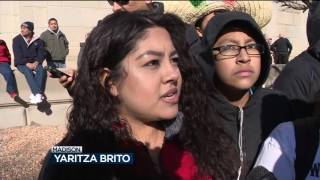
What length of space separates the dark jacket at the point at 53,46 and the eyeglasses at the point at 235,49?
935 centimetres

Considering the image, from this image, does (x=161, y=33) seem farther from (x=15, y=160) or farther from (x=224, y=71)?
(x=15, y=160)

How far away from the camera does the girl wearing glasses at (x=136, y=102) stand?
1.97 m

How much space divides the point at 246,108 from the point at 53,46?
31.9ft

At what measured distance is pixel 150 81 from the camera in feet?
6.48

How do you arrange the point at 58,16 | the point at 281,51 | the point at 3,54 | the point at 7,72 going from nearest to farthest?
1. the point at 7,72
2. the point at 3,54
3. the point at 58,16
4. the point at 281,51

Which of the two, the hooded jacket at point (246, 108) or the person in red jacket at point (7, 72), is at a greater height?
the hooded jacket at point (246, 108)

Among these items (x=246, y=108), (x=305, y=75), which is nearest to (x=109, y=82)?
(x=246, y=108)

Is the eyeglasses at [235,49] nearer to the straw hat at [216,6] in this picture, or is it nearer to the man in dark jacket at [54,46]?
the straw hat at [216,6]

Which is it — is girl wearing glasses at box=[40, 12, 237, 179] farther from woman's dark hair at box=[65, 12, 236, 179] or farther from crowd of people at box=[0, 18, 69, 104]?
crowd of people at box=[0, 18, 69, 104]

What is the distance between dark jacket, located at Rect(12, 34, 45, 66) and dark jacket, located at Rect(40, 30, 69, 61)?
103 cm

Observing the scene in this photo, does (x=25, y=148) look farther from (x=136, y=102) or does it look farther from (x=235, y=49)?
(x=136, y=102)

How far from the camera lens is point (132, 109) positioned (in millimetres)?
2047

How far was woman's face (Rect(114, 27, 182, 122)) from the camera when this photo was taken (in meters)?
1.98

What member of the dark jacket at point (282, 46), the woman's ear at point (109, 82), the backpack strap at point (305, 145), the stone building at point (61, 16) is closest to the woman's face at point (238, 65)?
the backpack strap at point (305, 145)
